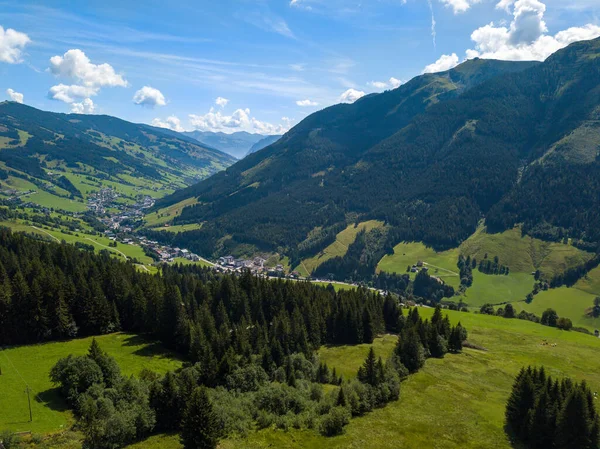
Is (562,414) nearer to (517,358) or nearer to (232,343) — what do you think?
(517,358)

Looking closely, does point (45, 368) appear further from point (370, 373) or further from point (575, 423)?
point (575, 423)

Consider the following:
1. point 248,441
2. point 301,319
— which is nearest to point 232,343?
point 301,319

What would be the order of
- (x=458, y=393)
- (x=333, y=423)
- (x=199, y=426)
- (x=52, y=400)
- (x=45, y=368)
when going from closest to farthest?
(x=199, y=426) < (x=52, y=400) < (x=333, y=423) < (x=45, y=368) < (x=458, y=393)

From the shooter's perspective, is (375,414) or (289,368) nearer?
(375,414)

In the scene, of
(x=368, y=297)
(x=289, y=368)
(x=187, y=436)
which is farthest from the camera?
(x=368, y=297)

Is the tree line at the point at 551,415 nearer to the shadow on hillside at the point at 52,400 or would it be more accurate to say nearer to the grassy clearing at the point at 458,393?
the grassy clearing at the point at 458,393

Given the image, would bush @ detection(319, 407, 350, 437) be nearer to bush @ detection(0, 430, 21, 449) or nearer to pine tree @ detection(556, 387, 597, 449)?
pine tree @ detection(556, 387, 597, 449)

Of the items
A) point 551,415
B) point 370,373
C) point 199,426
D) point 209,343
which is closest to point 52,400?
point 199,426
